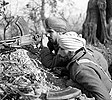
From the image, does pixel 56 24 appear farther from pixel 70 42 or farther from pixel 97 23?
pixel 97 23

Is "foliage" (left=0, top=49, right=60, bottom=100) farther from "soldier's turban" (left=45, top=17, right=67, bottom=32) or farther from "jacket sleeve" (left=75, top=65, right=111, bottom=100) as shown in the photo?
"soldier's turban" (left=45, top=17, right=67, bottom=32)

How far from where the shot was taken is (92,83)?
186 centimetres

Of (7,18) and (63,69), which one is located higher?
(7,18)

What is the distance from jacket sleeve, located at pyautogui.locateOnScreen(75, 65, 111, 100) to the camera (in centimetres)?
187

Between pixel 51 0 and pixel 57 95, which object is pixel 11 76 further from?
pixel 51 0

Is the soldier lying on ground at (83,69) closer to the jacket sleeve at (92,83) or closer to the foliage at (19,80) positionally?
the jacket sleeve at (92,83)

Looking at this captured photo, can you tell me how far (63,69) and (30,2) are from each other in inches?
185

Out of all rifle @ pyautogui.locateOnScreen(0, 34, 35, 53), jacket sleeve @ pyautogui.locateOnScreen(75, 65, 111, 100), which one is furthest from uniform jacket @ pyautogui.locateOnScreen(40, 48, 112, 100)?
rifle @ pyautogui.locateOnScreen(0, 34, 35, 53)

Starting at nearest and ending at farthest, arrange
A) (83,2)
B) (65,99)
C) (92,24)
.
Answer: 1. (65,99)
2. (92,24)
3. (83,2)

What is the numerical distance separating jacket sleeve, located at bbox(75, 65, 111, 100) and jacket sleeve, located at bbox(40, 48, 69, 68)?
0.77 ft

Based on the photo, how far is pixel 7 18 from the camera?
323cm

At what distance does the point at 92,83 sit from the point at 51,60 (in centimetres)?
59

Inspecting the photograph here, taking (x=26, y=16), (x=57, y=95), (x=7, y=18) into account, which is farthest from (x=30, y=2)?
(x=57, y=95)

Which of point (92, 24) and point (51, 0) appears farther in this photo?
point (51, 0)
